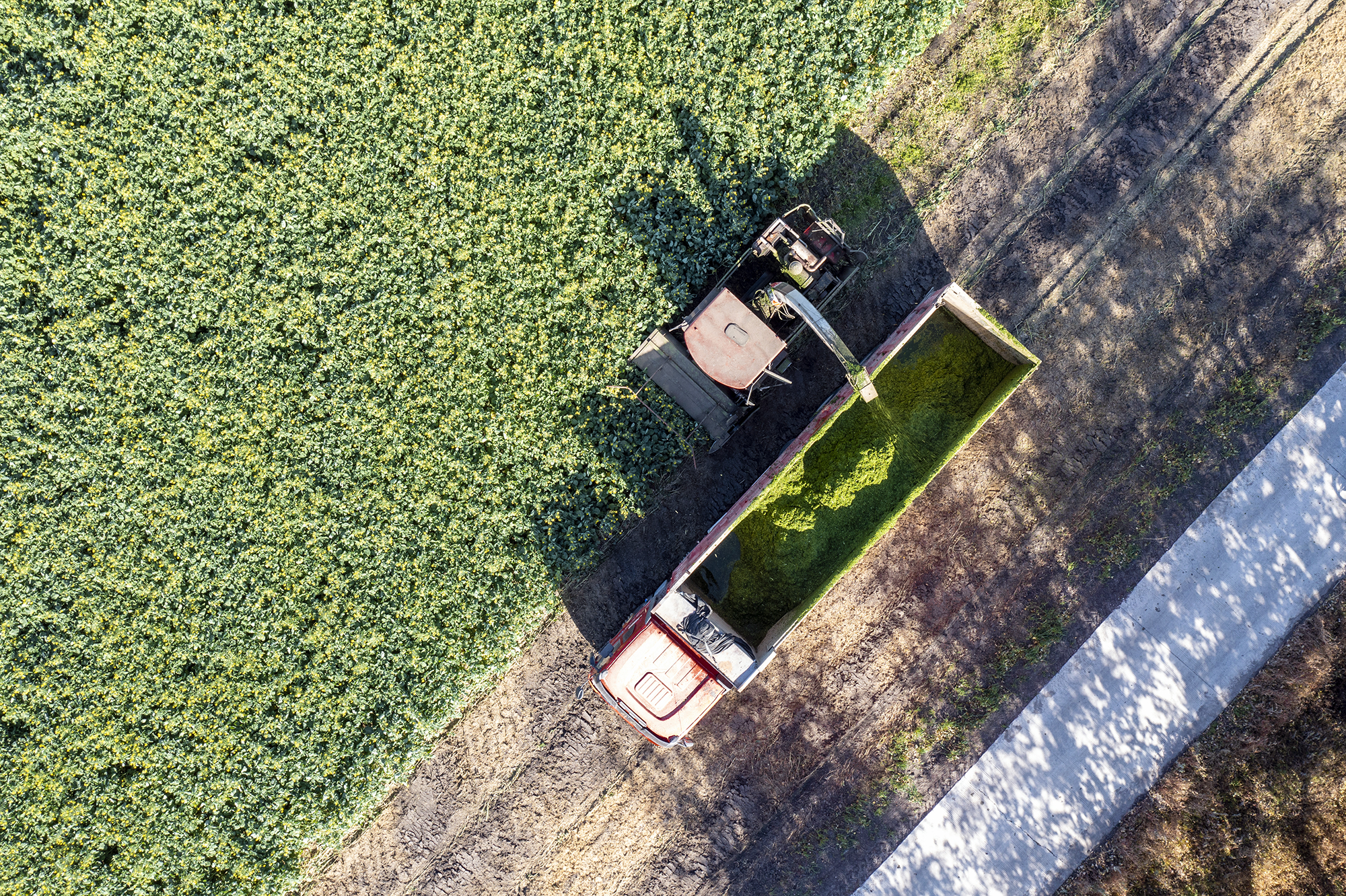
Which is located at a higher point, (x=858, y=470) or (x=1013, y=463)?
(x=1013, y=463)

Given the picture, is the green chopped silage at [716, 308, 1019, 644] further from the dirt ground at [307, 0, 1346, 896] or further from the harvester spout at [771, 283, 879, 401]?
the dirt ground at [307, 0, 1346, 896]

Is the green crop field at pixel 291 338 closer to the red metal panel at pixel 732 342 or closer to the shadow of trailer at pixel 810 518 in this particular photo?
the red metal panel at pixel 732 342

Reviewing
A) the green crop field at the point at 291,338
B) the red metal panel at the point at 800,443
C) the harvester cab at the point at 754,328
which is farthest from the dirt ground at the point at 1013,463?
the green crop field at the point at 291,338

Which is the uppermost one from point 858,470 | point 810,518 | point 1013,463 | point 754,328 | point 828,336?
point 1013,463

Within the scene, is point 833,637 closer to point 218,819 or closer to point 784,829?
point 784,829

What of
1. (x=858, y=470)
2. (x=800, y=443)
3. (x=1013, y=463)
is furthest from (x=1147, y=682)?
(x=800, y=443)

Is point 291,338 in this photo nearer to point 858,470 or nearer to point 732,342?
point 732,342

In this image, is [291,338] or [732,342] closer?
→ [732,342]
